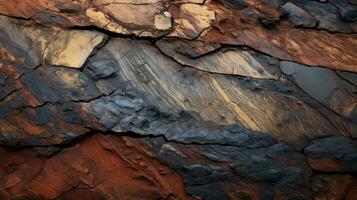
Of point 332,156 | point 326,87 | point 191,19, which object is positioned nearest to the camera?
point 332,156

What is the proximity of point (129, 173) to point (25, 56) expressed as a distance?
0.73m

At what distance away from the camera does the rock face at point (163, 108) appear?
5.42ft

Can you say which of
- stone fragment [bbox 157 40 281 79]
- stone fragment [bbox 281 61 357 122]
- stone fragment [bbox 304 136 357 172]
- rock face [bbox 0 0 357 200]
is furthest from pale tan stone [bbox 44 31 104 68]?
stone fragment [bbox 304 136 357 172]

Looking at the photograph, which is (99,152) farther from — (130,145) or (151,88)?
(151,88)

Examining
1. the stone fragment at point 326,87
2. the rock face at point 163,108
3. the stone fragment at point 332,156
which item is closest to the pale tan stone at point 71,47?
the rock face at point 163,108

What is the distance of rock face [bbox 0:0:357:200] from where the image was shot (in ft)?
5.42

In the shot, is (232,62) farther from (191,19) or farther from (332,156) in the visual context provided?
(332,156)

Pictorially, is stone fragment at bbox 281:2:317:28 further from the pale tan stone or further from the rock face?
the pale tan stone

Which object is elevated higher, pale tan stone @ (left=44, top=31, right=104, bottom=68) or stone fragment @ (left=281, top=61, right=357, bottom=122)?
pale tan stone @ (left=44, top=31, right=104, bottom=68)

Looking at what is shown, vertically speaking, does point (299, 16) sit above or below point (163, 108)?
above

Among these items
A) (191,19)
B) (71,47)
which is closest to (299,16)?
(191,19)

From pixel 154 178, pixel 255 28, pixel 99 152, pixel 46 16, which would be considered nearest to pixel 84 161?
pixel 99 152

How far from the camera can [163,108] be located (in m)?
1.70

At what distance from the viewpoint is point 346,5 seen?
1.98 meters
